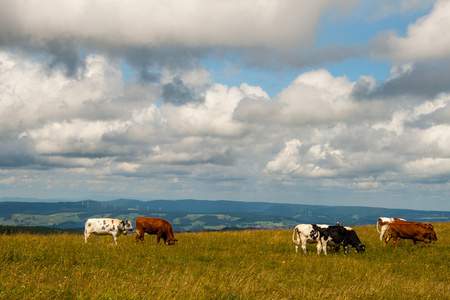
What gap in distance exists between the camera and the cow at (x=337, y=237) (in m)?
20.3

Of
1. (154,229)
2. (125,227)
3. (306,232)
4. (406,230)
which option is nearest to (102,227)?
(125,227)

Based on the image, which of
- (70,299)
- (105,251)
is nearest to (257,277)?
(70,299)

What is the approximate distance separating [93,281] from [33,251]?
18.2 ft

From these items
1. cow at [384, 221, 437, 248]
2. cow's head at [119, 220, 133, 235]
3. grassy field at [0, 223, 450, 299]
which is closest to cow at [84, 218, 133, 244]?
cow's head at [119, 220, 133, 235]

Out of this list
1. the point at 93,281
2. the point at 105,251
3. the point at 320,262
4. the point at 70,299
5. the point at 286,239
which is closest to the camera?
the point at 70,299

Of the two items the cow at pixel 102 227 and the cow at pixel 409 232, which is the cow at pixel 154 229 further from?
the cow at pixel 409 232

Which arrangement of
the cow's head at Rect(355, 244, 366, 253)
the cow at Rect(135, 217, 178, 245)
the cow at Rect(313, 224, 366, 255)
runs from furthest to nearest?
the cow at Rect(135, 217, 178, 245), the cow's head at Rect(355, 244, 366, 253), the cow at Rect(313, 224, 366, 255)

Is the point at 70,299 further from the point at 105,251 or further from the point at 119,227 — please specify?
the point at 119,227

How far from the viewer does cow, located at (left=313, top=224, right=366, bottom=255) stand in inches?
800

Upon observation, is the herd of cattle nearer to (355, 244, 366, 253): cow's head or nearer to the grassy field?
(355, 244, 366, 253): cow's head

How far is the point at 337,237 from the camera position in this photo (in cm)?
2064

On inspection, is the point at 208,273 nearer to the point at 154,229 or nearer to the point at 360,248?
the point at 154,229

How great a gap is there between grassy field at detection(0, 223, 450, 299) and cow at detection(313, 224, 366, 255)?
0.94m

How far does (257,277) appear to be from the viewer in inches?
463
